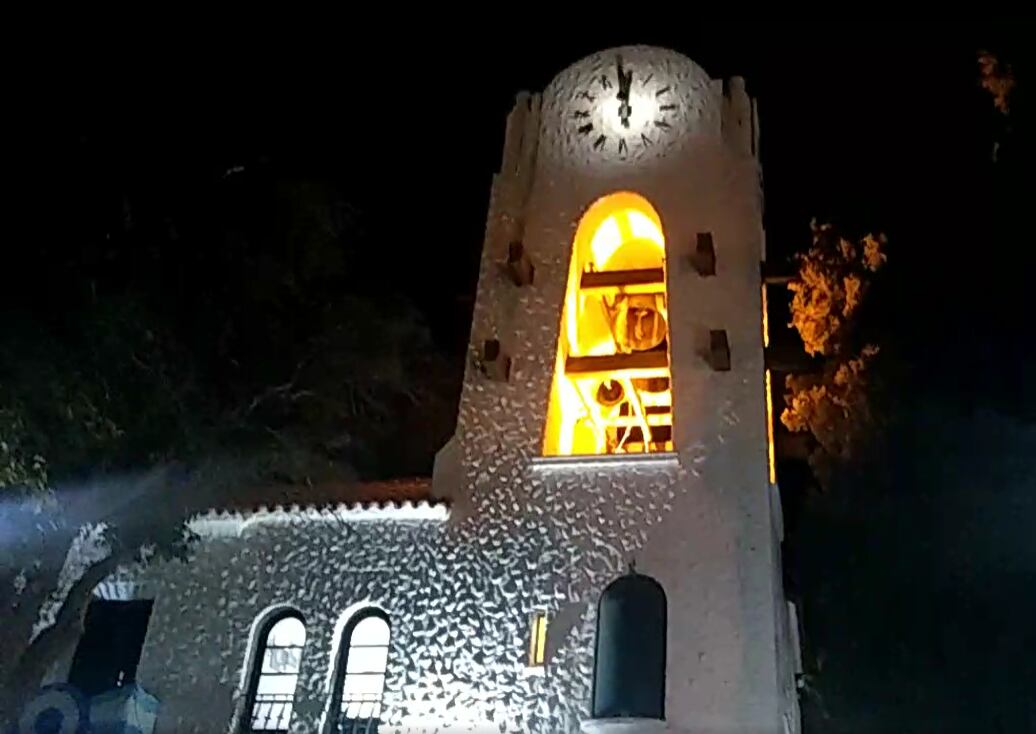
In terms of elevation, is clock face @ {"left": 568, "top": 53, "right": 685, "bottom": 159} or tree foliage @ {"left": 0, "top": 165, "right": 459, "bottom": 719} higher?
clock face @ {"left": 568, "top": 53, "right": 685, "bottom": 159}

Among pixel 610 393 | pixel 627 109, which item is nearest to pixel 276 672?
pixel 610 393

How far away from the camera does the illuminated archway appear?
43.0 feet

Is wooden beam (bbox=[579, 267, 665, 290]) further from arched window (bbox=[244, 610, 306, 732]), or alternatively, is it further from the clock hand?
arched window (bbox=[244, 610, 306, 732])

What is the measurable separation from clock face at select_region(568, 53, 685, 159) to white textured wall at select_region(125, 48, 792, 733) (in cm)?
61

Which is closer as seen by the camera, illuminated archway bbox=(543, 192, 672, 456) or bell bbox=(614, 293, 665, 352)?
illuminated archway bbox=(543, 192, 672, 456)

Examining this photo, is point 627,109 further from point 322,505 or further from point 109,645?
point 109,645

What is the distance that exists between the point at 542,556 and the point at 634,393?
2897mm

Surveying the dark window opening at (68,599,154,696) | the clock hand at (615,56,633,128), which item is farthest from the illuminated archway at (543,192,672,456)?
the dark window opening at (68,599,154,696)

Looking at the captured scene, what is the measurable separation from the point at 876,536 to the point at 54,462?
48.2 ft

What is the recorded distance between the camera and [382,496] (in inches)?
489

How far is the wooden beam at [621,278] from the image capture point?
1373 cm

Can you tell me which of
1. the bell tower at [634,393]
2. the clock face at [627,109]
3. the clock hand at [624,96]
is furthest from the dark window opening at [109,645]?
the clock hand at [624,96]

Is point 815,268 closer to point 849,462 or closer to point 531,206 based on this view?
point 849,462

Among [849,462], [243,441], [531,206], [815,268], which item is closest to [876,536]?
[849,462]
